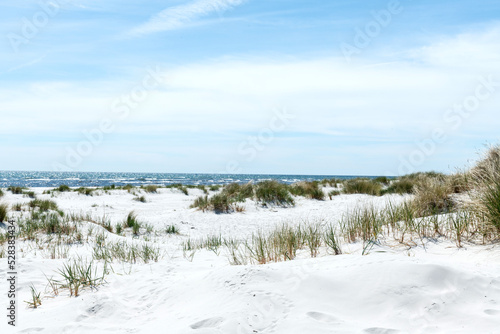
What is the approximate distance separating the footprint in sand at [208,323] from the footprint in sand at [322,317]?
72 cm

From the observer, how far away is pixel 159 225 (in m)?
11.4

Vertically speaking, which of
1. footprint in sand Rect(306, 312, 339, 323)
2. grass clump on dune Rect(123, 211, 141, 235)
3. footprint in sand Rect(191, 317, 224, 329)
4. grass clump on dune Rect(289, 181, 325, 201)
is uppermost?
grass clump on dune Rect(289, 181, 325, 201)

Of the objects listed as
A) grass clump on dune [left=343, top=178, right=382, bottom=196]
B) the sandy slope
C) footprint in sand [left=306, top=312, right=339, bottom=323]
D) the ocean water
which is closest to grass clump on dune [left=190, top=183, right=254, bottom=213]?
the ocean water

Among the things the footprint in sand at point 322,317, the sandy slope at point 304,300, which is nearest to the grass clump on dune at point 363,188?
the sandy slope at point 304,300

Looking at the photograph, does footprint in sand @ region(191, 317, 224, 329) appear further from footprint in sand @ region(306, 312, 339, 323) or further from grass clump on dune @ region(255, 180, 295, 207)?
grass clump on dune @ region(255, 180, 295, 207)

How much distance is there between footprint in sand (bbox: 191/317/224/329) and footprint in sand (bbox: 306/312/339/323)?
725mm

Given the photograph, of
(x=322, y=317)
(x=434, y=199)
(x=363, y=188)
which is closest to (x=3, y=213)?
(x=322, y=317)

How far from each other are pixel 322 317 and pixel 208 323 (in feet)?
3.02

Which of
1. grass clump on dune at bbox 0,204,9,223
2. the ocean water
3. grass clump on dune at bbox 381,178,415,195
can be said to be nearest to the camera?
grass clump on dune at bbox 0,204,9,223

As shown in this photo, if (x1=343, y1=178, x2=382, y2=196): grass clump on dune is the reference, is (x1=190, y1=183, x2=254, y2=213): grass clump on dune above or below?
below

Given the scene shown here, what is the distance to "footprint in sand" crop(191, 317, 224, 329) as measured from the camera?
A: 120 inches

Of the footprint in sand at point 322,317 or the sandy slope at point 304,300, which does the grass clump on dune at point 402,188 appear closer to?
the sandy slope at point 304,300

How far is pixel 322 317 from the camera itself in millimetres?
3043

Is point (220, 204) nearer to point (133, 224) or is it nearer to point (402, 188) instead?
point (133, 224)
